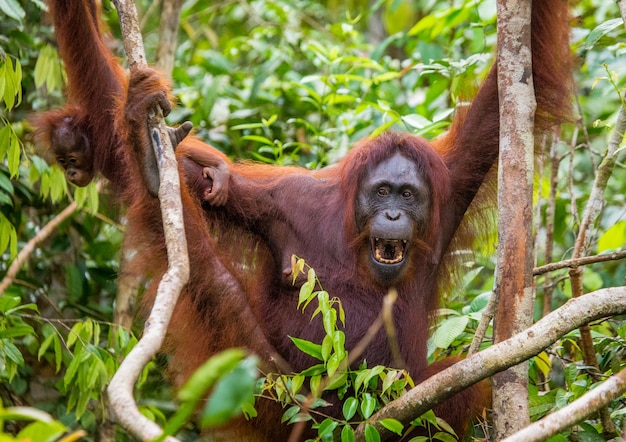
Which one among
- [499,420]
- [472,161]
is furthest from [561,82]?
[499,420]

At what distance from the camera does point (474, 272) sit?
14.4ft

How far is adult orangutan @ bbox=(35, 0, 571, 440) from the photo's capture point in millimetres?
3863

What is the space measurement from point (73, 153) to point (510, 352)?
266 centimetres

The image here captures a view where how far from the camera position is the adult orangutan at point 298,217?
3.86 meters

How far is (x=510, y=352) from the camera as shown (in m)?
2.88

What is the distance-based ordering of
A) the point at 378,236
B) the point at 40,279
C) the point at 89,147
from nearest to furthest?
1. the point at 378,236
2. the point at 89,147
3. the point at 40,279

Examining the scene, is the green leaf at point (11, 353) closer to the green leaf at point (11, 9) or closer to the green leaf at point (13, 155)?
the green leaf at point (13, 155)

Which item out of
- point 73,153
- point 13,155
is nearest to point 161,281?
point 13,155

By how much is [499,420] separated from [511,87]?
133 cm

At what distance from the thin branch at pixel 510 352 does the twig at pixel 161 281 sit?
1055 millimetres

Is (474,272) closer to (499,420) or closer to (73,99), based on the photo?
(499,420)

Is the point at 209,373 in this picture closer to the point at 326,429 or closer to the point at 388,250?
the point at 326,429

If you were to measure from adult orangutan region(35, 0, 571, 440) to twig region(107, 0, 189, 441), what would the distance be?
24 cm

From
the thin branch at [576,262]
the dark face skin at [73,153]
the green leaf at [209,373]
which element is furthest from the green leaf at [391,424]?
the dark face skin at [73,153]
